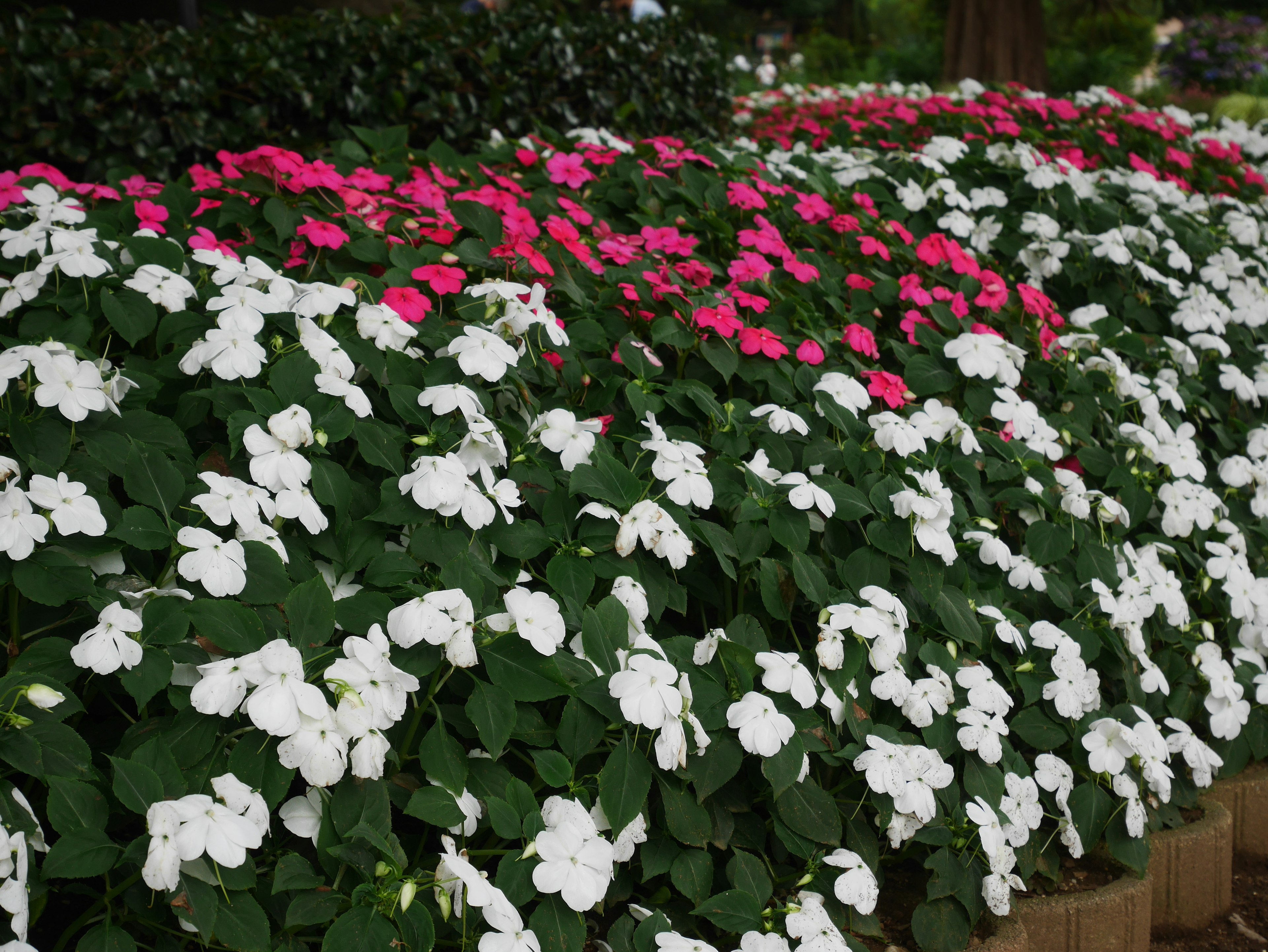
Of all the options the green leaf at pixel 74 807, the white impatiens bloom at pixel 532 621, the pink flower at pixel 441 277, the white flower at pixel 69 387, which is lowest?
the green leaf at pixel 74 807

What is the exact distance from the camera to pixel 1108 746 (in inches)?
76.3

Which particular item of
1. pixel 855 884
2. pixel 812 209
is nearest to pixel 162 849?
→ pixel 855 884

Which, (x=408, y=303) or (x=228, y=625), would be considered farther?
(x=408, y=303)

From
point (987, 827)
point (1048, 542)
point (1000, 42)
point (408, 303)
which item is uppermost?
point (408, 303)

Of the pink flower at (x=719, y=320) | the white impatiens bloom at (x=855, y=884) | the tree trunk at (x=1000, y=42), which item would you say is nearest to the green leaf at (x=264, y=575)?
the white impatiens bloom at (x=855, y=884)

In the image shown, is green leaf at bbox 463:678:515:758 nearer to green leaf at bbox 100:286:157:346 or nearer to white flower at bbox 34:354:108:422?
white flower at bbox 34:354:108:422

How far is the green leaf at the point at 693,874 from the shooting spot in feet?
5.09

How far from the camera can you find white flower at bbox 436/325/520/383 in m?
1.82

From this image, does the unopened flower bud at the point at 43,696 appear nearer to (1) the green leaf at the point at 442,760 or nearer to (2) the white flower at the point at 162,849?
(2) the white flower at the point at 162,849

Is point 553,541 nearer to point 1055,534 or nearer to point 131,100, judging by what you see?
point 1055,534

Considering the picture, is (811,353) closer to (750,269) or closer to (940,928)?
(750,269)

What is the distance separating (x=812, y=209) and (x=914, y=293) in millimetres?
516

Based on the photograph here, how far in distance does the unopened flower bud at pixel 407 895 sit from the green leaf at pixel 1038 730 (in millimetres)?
1216

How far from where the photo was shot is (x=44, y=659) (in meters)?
1.40
